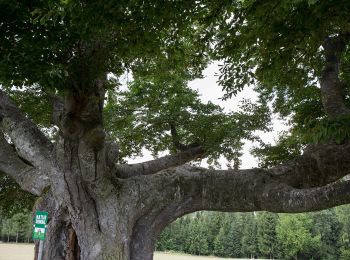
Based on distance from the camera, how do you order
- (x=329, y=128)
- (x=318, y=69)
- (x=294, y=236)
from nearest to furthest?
(x=329, y=128), (x=318, y=69), (x=294, y=236)

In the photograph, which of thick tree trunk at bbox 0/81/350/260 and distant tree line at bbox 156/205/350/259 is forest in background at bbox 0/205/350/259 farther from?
thick tree trunk at bbox 0/81/350/260

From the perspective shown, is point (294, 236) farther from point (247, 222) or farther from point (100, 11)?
point (100, 11)

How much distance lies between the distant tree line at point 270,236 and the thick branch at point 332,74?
50.2 metres

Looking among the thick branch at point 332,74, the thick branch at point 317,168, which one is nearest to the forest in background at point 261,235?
the thick branch at point 317,168

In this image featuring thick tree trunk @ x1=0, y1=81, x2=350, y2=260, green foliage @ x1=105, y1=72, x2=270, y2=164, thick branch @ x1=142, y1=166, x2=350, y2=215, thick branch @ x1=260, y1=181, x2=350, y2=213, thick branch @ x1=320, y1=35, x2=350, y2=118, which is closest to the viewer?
thick branch @ x1=260, y1=181, x2=350, y2=213

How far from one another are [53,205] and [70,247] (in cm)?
92

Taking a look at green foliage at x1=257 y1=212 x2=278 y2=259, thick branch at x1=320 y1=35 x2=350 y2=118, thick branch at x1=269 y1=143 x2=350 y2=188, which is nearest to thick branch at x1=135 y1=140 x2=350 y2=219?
thick branch at x1=269 y1=143 x2=350 y2=188

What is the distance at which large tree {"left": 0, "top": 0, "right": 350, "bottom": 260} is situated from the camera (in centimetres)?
437

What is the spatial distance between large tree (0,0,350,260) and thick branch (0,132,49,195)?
1.1 inches

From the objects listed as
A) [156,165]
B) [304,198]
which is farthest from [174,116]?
[304,198]

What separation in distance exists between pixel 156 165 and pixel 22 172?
127 inches

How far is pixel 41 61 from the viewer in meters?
4.68

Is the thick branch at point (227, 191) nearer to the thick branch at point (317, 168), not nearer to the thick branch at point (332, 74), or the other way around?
the thick branch at point (317, 168)

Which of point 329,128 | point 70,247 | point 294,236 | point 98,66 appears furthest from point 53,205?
point 294,236
